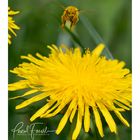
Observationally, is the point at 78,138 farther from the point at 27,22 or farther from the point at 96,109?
the point at 27,22

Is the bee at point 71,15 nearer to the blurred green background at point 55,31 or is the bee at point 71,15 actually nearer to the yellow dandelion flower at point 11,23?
the blurred green background at point 55,31

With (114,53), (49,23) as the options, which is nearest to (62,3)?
(49,23)

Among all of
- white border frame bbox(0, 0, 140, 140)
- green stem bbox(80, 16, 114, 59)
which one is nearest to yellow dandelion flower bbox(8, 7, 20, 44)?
white border frame bbox(0, 0, 140, 140)

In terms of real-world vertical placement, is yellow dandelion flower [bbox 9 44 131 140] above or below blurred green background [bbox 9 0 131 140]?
below
